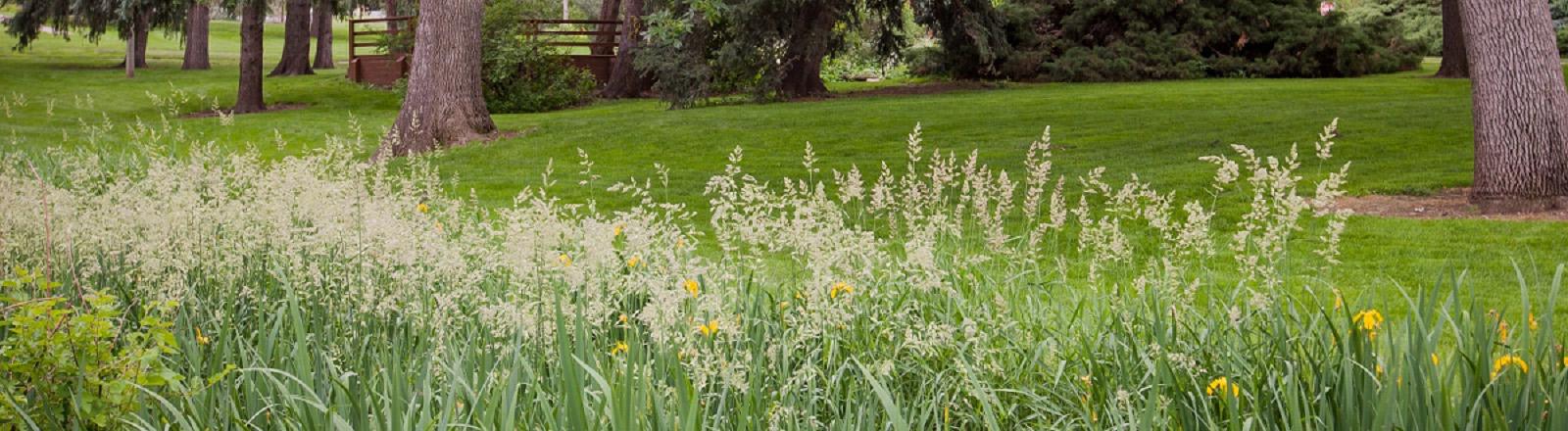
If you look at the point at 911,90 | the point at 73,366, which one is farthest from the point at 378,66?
the point at 73,366

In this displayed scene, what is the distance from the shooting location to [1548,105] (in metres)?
9.47

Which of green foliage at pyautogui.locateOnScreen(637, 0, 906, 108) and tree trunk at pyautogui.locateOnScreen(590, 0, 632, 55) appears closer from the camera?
green foliage at pyautogui.locateOnScreen(637, 0, 906, 108)

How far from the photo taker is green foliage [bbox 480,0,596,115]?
24.2m

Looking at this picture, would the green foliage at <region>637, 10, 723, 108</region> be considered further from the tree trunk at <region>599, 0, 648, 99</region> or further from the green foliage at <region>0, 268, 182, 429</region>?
the green foliage at <region>0, 268, 182, 429</region>

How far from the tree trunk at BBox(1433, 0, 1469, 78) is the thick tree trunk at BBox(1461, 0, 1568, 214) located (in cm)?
1540

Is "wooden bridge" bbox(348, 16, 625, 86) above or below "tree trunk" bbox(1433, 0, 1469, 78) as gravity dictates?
below

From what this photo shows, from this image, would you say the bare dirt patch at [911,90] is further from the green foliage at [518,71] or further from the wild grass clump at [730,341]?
the wild grass clump at [730,341]

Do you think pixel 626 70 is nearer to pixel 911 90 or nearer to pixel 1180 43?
pixel 911 90

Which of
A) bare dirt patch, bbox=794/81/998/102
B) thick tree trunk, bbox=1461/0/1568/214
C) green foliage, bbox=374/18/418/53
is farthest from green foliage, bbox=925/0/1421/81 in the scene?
thick tree trunk, bbox=1461/0/1568/214

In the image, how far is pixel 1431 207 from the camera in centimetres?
1002

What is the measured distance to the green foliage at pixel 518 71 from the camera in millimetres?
24250

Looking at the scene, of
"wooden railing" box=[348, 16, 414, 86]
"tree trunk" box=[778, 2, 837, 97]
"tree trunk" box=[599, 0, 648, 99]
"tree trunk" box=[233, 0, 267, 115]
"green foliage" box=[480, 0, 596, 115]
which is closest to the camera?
"tree trunk" box=[233, 0, 267, 115]

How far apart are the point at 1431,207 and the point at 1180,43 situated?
1789cm

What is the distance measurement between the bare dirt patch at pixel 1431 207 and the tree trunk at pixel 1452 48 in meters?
14.6
